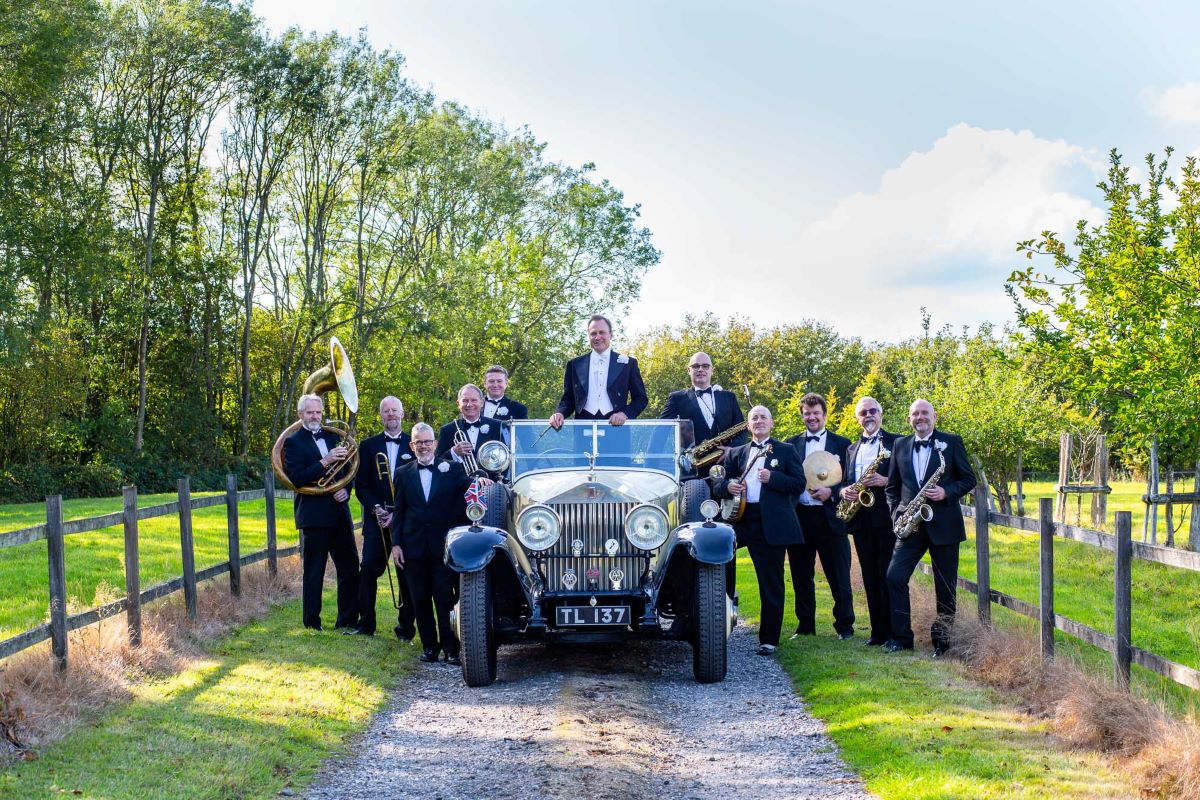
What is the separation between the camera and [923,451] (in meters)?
9.52

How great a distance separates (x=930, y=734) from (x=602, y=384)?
4.78m

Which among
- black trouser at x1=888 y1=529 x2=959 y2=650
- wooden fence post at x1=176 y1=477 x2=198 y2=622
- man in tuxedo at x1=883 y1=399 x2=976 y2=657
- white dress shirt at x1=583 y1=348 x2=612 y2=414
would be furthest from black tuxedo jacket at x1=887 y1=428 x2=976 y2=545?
wooden fence post at x1=176 y1=477 x2=198 y2=622

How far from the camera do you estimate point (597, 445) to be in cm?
975

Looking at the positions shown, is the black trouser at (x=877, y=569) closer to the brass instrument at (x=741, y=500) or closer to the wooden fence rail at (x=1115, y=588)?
the wooden fence rail at (x=1115, y=588)

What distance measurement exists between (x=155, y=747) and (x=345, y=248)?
3785 cm

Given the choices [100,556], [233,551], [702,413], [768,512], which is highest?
[702,413]

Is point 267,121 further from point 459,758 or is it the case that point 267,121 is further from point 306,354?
point 459,758

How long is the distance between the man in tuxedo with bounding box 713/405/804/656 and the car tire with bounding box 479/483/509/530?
1.99 meters

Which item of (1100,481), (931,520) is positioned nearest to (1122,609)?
(931,520)

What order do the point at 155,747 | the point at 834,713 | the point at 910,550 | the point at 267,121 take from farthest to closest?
1. the point at 267,121
2. the point at 910,550
3. the point at 834,713
4. the point at 155,747

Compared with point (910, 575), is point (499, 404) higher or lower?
higher

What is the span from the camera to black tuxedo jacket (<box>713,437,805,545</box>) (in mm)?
9859

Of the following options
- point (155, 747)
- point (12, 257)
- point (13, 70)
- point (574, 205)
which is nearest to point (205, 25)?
point (13, 70)

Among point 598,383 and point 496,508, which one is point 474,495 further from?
point 598,383
